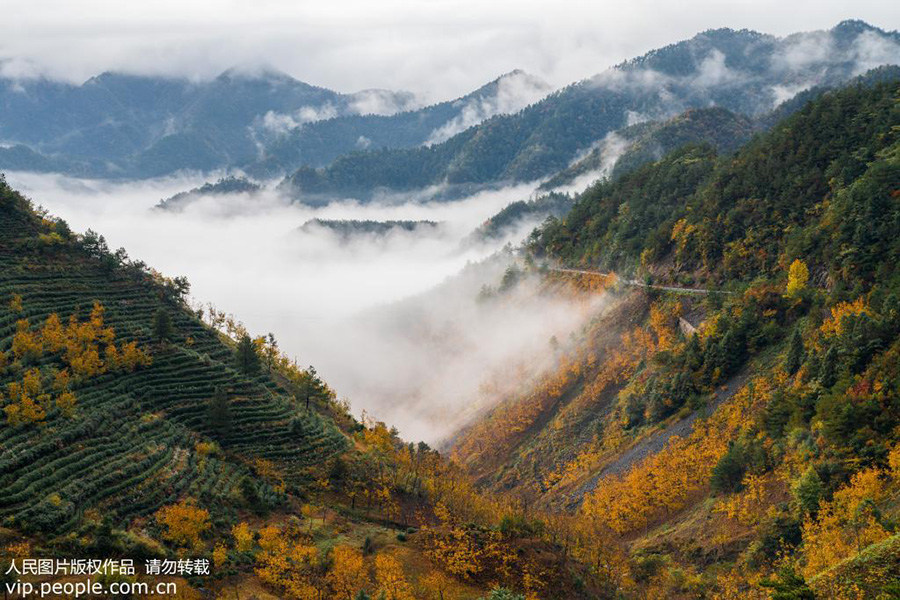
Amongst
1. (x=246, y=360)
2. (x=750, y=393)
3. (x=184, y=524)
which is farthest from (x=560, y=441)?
(x=184, y=524)

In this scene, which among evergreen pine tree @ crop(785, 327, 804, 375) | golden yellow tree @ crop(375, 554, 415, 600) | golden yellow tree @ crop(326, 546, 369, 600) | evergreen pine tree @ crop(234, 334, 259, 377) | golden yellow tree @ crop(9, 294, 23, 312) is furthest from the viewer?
evergreen pine tree @ crop(234, 334, 259, 377)

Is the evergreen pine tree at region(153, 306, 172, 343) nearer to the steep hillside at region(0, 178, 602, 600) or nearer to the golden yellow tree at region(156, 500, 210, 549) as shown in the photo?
the steep hillside at region(0, 178, 602, 600)

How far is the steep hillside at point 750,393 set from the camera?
80625 millimetres

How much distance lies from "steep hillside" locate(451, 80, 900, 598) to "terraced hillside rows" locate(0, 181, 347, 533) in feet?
171

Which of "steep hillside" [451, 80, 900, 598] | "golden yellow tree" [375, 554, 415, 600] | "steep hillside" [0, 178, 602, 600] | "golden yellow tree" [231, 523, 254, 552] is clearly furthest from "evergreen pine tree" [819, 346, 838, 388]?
"golden yellow tree" [231, 523, 254, 552]

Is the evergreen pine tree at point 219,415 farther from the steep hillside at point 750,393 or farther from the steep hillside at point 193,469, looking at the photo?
the steep hillside at point 750,393

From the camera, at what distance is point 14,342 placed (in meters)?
96.4

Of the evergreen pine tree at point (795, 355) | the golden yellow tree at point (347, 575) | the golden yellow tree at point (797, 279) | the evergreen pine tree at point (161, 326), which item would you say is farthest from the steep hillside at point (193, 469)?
the golden yellow tree at point (797, 279)

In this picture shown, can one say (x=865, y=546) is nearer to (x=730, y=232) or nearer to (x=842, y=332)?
(x=842, y=332)

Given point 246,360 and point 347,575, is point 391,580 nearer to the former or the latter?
point 347,575

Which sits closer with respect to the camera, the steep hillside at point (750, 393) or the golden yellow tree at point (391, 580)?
the golden yellow tree at point (391, 580)

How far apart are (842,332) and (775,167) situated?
75412mm

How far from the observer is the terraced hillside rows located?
3029 inches

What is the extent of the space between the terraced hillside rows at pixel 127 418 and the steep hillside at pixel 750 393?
171 feet
